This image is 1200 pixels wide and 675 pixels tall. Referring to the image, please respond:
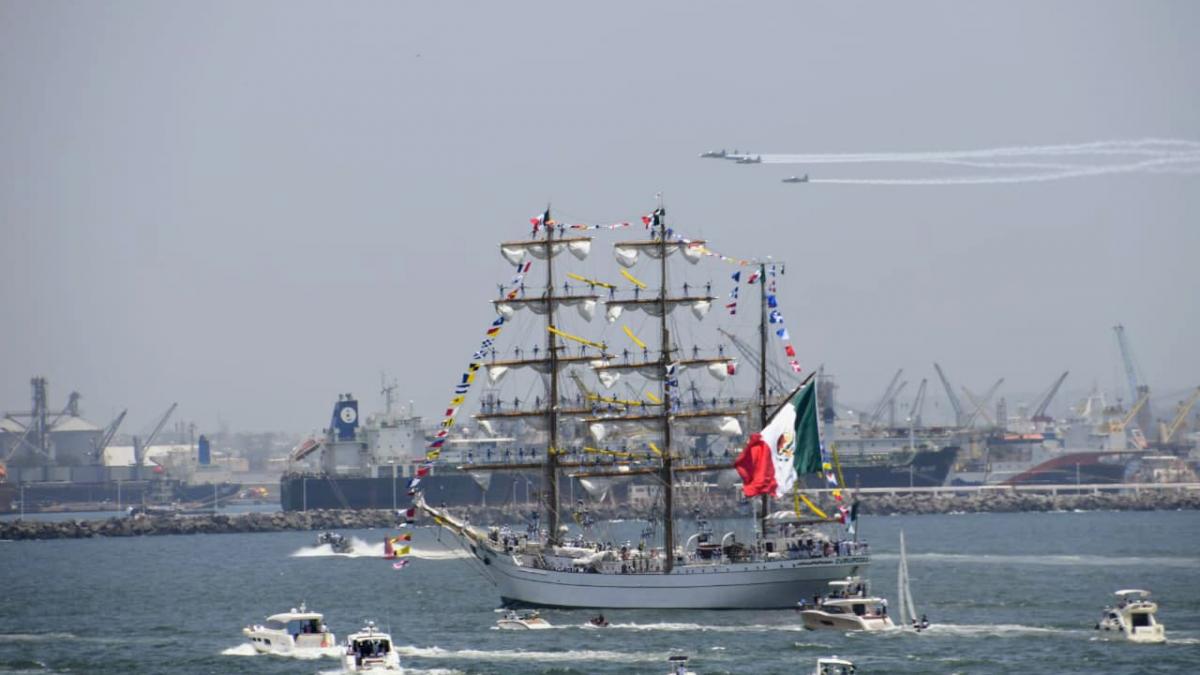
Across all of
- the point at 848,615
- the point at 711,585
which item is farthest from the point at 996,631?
the point at 711,585

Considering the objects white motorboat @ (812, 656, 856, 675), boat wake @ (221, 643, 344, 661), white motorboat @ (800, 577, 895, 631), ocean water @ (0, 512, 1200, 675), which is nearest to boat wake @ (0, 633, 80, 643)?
ocean water @ (0, 512, 1200, 675)

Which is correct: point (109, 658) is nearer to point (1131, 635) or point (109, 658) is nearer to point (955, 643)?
point (955, 643)

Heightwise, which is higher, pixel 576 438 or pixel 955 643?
pixel 576 438

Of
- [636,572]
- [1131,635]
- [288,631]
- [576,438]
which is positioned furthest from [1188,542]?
[288,631]

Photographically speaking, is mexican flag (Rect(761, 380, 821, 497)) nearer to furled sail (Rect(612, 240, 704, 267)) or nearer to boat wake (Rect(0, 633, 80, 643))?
furled sail (Rect(612, 240, 704, 267))

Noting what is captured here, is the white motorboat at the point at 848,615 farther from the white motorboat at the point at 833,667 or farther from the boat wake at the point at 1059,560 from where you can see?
the boat wake at the point at 1059,560

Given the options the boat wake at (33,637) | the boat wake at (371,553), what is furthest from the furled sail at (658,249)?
the boat wake at (371,553)

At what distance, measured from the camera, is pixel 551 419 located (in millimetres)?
122625

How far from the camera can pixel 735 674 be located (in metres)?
78.4

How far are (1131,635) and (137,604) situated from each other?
6418 centimetres

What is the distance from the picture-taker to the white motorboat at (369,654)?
255ft

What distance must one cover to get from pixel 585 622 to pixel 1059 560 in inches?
2118

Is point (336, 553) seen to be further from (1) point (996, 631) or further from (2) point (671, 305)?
(1) point (996, 631)

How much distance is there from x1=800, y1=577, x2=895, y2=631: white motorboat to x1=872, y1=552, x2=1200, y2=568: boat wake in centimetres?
4763
